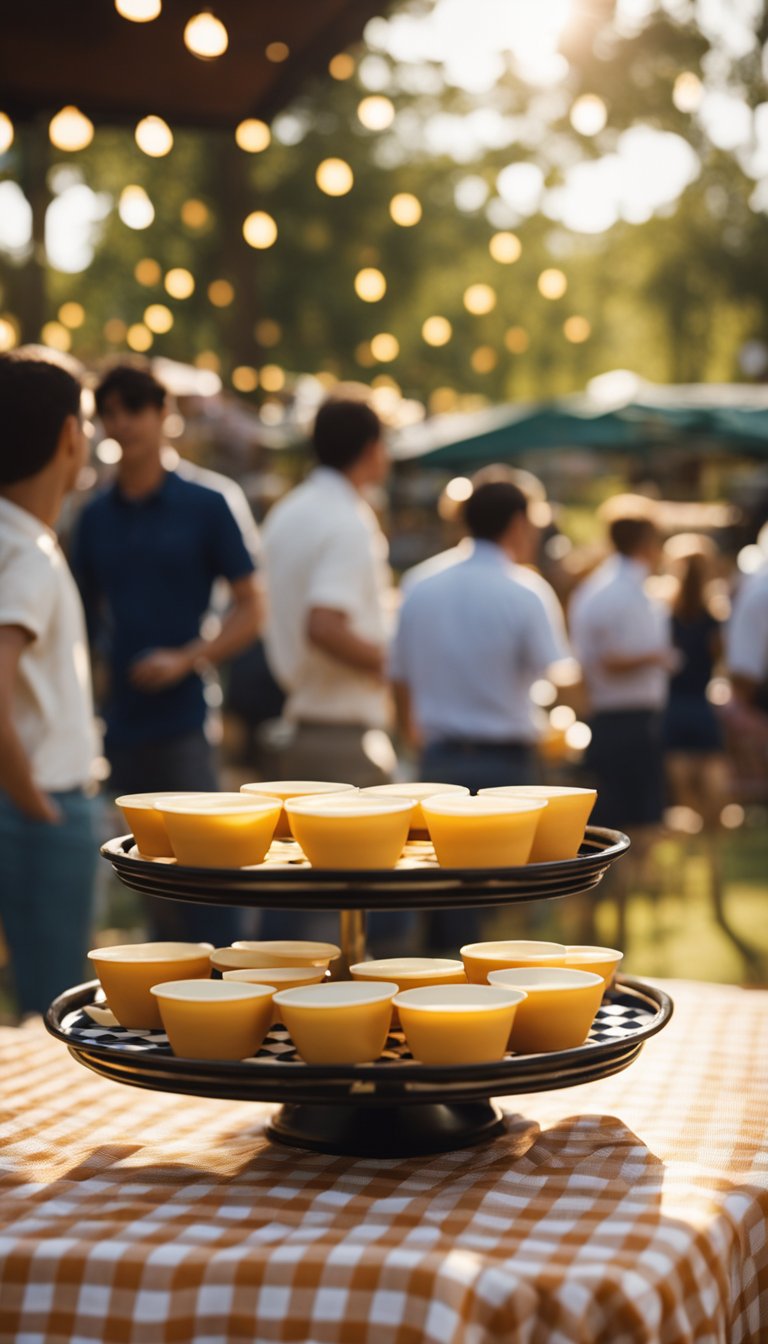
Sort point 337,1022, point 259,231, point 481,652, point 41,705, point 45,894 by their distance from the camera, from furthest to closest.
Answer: point 259,231 → point 481,652 → point 45,894 → point 41,705 → point 337,1022

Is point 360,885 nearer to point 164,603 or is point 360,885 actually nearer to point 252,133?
point 164,603

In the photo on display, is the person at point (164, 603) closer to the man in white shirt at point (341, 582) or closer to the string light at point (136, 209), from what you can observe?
the man in white shirt at point (341, 582)

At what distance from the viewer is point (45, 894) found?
2971mm

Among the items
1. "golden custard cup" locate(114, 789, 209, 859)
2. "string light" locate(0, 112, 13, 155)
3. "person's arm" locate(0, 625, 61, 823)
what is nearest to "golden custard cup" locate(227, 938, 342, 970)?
"golden custard cup" locate(114, 789, 209, 859)

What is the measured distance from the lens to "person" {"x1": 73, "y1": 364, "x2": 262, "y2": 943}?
420 centimetres

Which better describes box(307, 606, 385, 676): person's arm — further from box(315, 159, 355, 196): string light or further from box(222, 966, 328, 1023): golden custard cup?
box(222, 966, 328, 1023): golden custard cup

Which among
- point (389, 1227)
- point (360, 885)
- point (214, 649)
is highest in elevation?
point (214, 649)

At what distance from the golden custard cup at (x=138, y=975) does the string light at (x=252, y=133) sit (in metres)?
3.10

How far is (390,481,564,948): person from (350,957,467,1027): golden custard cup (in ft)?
9.53

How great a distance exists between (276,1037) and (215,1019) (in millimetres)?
169

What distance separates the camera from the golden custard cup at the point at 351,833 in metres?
1.48

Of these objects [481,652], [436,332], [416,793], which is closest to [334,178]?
[481,652]

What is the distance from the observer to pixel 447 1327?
118cm

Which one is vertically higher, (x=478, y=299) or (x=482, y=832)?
(x=478, y=299)
